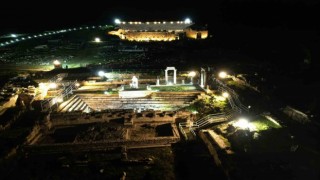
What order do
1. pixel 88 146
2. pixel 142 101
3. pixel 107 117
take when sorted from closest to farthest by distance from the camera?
pixel 88 146 < pixel 107 117 < pixel 142 101

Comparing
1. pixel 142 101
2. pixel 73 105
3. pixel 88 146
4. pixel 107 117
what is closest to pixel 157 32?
pixel 142 101

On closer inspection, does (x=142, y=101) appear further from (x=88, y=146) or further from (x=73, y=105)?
(x=88, y=146)

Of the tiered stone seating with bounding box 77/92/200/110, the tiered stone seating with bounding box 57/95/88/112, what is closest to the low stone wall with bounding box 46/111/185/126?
the tiered stone seating with bounding box 57/95/88/112

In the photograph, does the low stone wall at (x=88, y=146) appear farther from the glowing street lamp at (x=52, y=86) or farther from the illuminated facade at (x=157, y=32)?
the illuminated facade at (x=157, y=32)

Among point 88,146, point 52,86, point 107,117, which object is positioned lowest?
point 88,146

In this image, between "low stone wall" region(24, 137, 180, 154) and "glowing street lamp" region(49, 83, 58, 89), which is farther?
"glowing street lamp" region(49, 83, 58, 89)

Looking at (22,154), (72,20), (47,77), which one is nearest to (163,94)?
(22,154)

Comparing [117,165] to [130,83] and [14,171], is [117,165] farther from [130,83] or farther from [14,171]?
[130,83]

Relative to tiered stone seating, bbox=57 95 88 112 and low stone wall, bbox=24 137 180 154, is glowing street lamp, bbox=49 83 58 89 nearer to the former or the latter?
tiered stone seating, bbox=57 95 88 112

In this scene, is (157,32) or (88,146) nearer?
(88,146)
